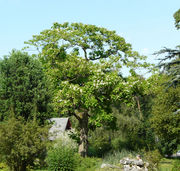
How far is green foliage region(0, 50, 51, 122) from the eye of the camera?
20.5 m

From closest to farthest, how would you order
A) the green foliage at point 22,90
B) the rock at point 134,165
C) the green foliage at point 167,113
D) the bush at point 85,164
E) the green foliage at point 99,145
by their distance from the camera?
the rock at point 134,165, the bush at point 85,164, the green foliage at point 22,90, the green foliage at point 167,113, the green foliage at point 99,145

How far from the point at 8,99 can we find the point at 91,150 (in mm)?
11183

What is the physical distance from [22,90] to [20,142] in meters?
6.35

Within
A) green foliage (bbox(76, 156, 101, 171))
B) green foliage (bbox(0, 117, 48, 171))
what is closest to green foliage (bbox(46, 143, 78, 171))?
green foliage (bbox(76, 156, 101, 171))

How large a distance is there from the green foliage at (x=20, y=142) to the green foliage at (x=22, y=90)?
3.65 meters

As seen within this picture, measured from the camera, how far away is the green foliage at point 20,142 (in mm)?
15438

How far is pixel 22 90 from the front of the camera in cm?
2084

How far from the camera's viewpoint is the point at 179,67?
5.38m

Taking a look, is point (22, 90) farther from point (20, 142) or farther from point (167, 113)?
point (167, 113)

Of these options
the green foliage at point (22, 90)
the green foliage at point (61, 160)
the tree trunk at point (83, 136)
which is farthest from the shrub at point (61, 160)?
the tree trunk at point (83, 136)

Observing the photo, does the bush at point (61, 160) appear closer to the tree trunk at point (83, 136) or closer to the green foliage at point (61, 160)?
the green foliage at point (61, 160)

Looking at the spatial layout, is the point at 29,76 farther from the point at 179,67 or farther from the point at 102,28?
the point at 179,67

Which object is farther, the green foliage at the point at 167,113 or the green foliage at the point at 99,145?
the green foliage at the point at 99,145

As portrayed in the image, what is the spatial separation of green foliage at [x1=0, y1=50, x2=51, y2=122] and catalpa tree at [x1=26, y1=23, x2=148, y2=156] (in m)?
1.12
